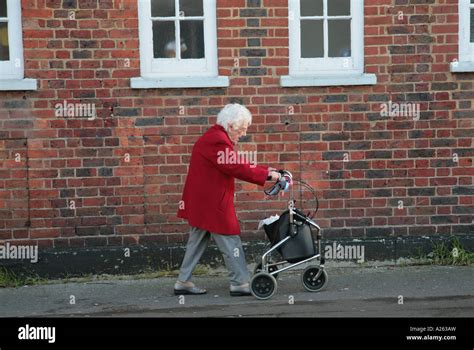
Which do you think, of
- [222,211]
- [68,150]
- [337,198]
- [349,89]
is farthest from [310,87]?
[68,150]

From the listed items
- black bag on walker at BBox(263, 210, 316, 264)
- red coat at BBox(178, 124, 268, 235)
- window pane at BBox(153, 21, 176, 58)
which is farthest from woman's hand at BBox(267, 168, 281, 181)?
window pane at BBox(153, 21, 176, 58)

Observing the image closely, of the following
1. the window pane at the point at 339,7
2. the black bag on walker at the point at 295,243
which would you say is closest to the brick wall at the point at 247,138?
the window pane at the point at 339,7

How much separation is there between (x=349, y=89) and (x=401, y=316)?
282 centimetres

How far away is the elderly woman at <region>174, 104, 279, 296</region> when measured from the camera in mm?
7262

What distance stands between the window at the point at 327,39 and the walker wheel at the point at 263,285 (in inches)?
93.7

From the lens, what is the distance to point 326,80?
28.3 ft

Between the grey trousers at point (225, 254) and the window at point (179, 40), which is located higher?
the window at point (179, 40)

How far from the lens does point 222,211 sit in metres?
7.43

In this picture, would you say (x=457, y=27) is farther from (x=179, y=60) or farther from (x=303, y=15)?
(x=179, y=60)

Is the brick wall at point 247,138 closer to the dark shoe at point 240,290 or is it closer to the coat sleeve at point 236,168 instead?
the dark shoe at point 240,290

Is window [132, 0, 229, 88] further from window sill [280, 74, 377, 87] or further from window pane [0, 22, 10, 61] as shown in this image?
window pane [0, 22, 10, 61]

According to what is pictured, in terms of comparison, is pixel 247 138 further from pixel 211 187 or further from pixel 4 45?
pixel 4 45

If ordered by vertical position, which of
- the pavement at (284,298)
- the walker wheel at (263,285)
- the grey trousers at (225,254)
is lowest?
the pavement at (284,298)

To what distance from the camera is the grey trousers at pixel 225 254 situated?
7.49 m
